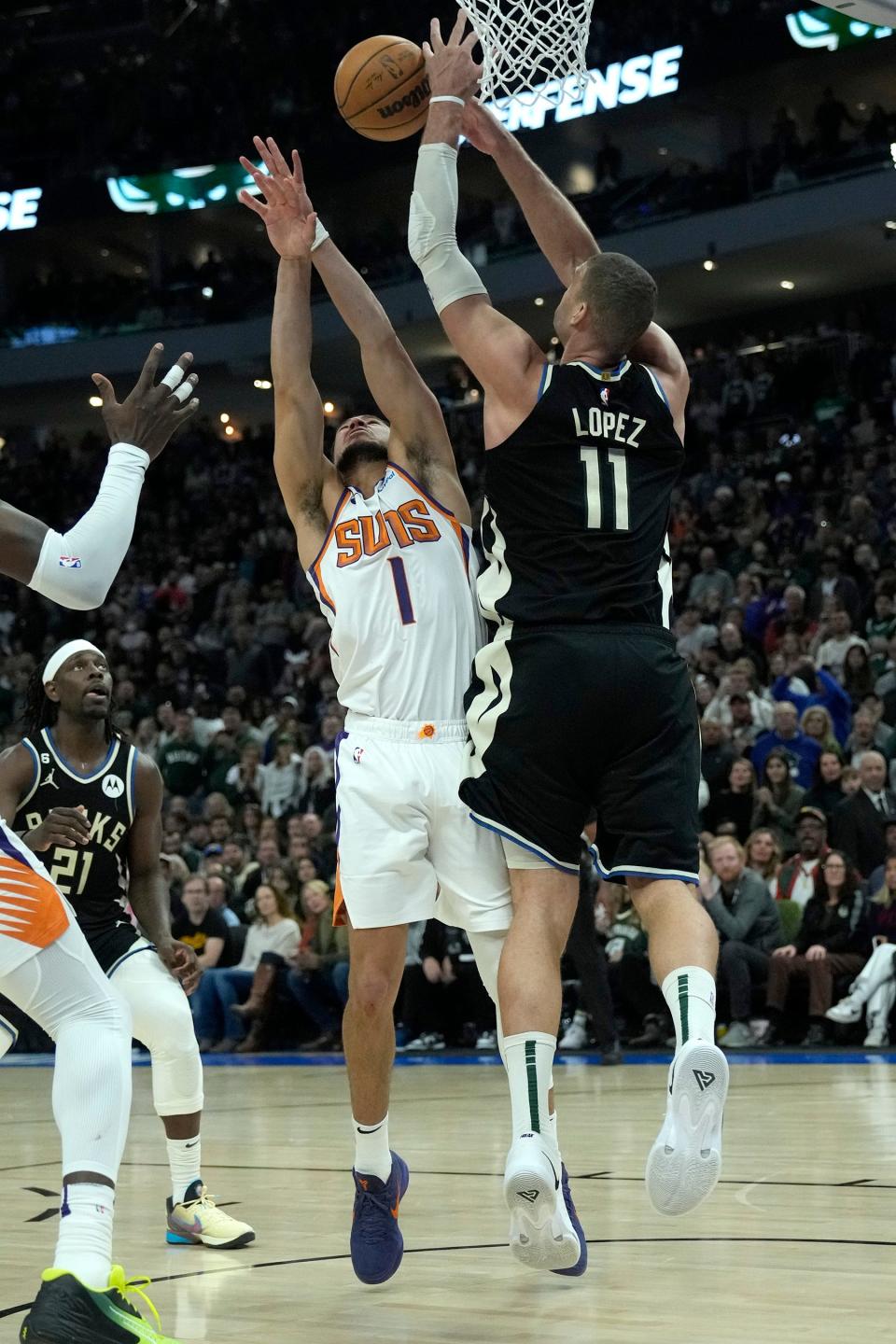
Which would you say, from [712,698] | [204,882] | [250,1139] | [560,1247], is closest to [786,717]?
[712,698]

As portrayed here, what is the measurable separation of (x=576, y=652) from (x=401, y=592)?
769 millimetres

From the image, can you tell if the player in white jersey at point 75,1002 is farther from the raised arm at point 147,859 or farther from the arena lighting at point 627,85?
the arena lighting at point 627,85

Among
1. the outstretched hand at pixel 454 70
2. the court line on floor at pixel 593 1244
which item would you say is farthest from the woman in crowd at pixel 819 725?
the outstretched hand at pixel 454 70

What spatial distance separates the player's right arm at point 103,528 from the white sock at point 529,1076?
149 cm

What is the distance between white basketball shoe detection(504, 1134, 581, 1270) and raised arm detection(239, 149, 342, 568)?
1.92 metres

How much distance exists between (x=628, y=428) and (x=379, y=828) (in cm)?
127

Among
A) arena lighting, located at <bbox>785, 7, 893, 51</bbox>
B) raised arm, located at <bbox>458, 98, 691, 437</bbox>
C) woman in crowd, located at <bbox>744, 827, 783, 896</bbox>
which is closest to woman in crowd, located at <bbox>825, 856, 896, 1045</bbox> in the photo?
woman in crowd, located at <bbox>744, 827, 783, 896</bbox>

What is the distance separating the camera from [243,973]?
13633 millimetres

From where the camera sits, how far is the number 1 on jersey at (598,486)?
4199 mm

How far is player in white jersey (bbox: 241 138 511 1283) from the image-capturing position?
14.7 ft

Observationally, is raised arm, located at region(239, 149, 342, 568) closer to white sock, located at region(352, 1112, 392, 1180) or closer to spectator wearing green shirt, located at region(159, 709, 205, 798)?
white sock, located at region(352, 1112, 392, 1180)

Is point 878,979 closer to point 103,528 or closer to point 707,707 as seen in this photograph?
point 707,707

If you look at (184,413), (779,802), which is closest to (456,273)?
(184,413)

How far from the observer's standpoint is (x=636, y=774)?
13.5 ft
